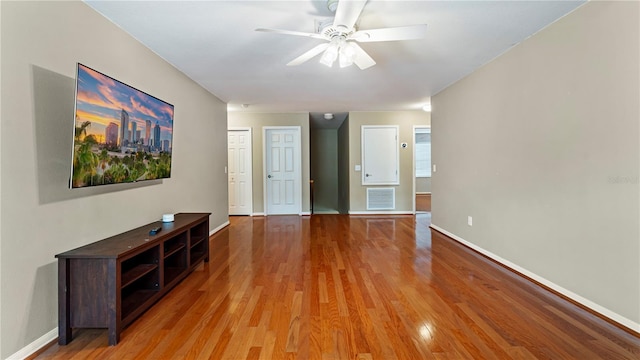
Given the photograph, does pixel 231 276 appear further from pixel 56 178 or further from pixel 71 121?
pixel 71 121

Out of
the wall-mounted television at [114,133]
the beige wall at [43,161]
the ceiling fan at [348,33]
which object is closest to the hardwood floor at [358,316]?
the beige wall at [43,161]

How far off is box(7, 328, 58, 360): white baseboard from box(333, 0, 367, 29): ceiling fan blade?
9.16 ft

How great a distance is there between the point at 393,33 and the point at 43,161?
98.4 inches

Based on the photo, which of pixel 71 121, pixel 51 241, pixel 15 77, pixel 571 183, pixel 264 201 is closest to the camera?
pixel 15 77

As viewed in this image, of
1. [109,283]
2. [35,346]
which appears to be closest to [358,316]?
[109,283]

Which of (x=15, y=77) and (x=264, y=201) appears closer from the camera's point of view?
(x=15, y=77)

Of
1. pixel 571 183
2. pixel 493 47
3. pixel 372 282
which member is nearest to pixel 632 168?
pixel 571 183

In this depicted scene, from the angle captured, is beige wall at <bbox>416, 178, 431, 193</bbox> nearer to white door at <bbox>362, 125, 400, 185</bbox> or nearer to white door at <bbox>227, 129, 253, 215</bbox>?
white door at <bbox>362, 125, 400, 185</bbox>

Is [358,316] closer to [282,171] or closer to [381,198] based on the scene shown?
[381,198]

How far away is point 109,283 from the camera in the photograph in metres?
1.78

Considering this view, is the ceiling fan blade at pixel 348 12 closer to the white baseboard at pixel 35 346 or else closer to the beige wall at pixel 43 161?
the beige wall at pixel 43 161

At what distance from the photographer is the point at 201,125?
13.8 ft

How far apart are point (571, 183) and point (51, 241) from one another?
3803 millimetres

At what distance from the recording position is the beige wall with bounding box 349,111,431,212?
20.8 feet
